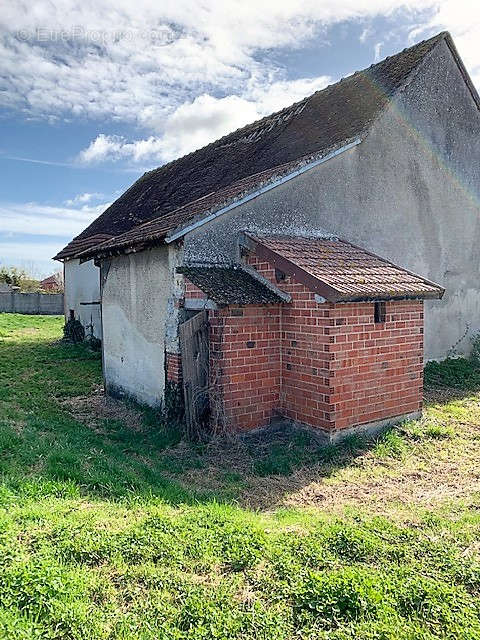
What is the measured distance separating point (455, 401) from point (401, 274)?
9.62ft

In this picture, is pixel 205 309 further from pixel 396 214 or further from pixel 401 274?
pixel 396 214

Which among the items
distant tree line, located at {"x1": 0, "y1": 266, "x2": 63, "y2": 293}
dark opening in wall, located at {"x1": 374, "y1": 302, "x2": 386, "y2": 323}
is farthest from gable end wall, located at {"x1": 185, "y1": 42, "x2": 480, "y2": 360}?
distant tree line, located at {"x1": 0, "y1": 266, "x2": 63, "y2": 293}

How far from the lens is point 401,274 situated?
26.2ft

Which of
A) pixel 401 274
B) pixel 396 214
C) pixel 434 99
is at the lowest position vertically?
pixel 401 274

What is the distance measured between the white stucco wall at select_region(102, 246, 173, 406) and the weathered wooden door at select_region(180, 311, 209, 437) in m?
0.67

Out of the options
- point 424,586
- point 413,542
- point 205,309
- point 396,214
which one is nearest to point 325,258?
point 205,309

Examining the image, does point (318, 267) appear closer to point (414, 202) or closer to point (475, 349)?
point (414, 202)

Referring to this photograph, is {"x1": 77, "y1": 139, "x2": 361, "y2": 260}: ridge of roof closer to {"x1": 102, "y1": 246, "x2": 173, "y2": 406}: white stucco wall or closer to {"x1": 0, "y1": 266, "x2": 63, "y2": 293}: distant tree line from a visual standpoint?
{"x1": 102, "y1": 246, "x2": 173, "y2": 406}: white stucco wall

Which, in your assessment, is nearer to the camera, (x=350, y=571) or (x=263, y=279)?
(x=350, y=571)

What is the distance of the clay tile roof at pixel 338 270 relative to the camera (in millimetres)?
6695

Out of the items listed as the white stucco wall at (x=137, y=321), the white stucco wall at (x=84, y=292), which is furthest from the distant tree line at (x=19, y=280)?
the white stucco wall at (x=137, y=321)

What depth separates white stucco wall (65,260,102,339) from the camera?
1675 centimetres

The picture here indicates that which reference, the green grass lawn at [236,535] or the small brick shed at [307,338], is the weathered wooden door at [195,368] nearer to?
the small brick shed at [307,338]

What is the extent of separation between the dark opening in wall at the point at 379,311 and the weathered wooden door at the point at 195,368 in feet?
8.07
